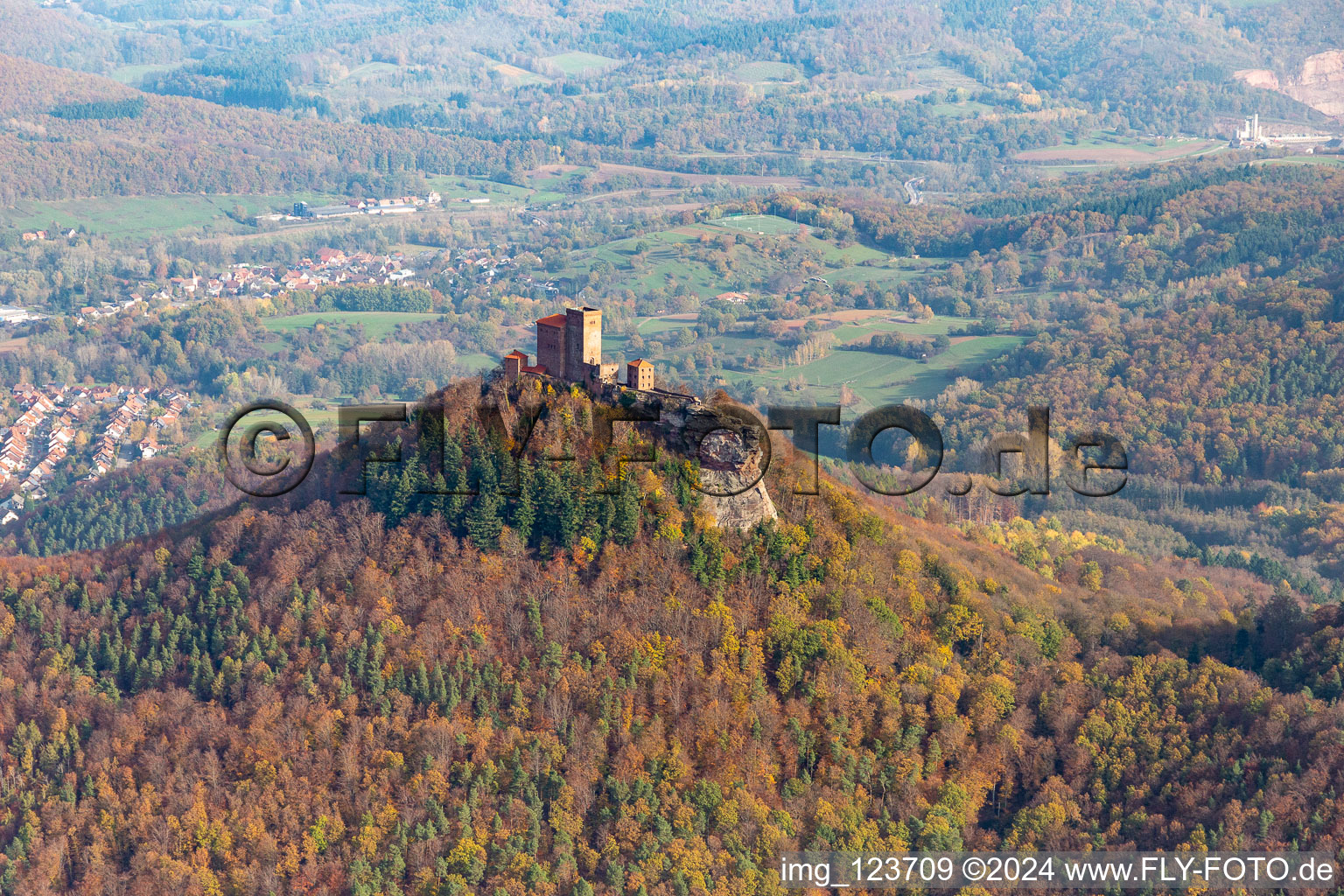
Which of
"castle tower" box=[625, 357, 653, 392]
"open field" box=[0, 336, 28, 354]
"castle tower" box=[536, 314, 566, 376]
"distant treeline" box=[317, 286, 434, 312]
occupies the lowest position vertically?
"open field" box=[0, 336, 28, 354]

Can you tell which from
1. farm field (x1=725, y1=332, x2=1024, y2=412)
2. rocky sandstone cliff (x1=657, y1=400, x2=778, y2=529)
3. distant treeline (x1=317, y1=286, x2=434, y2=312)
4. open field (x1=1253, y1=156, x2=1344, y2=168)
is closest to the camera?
rocky sandstone cliff (x1=657, y1=400, x2=778, y2=529)

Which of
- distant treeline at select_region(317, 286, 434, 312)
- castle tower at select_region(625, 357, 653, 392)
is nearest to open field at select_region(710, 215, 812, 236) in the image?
distant treeline at select_region(317, 286, 434, 312)

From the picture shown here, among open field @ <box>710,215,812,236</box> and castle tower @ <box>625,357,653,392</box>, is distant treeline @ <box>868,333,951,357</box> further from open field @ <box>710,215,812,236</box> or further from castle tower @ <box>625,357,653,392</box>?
castle tower @ <box>625,357,653,392</box>

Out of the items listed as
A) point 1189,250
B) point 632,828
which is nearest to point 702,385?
point 1189,250

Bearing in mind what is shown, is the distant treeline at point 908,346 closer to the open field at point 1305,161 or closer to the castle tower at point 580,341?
the open field at point 1305,161

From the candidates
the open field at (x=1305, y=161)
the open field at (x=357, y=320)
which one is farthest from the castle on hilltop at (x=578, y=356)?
the open field at (x=1305, y=161)

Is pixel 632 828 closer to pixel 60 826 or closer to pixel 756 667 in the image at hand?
pixel 756 667
